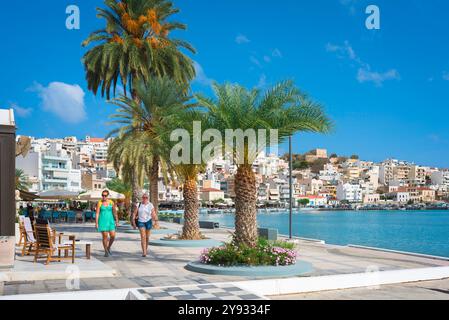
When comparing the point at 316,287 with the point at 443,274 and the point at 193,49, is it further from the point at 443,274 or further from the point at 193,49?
the point at 193,49

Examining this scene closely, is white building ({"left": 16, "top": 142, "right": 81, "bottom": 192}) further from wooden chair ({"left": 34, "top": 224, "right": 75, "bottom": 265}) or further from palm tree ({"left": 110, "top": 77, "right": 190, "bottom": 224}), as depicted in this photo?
wooden chair ({"left": 34, "top": 224, "right": 75, "bottom": 265})


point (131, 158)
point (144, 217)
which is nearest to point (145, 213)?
point (144, 217)

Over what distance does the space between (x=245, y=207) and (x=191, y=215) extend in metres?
7.21

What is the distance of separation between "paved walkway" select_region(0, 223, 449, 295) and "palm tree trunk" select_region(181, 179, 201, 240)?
6.08 feet

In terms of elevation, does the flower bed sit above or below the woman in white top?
below

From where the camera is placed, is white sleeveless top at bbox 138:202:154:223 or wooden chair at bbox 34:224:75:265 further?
white sleeveless top at bbox 138:202:154:223

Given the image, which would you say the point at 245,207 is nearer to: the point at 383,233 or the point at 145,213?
the point at 145,213

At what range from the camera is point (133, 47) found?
2973 cm

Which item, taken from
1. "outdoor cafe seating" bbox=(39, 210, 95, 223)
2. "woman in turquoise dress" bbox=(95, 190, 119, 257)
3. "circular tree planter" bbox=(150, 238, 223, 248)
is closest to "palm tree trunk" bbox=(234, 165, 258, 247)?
"woman in turquoise dress" bbox=(95, 190, 119, 257)

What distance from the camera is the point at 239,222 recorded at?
12.7m

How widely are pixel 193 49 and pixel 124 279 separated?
23710mm

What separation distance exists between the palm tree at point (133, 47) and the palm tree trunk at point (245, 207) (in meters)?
17.9

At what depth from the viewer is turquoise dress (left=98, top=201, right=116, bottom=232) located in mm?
13867
